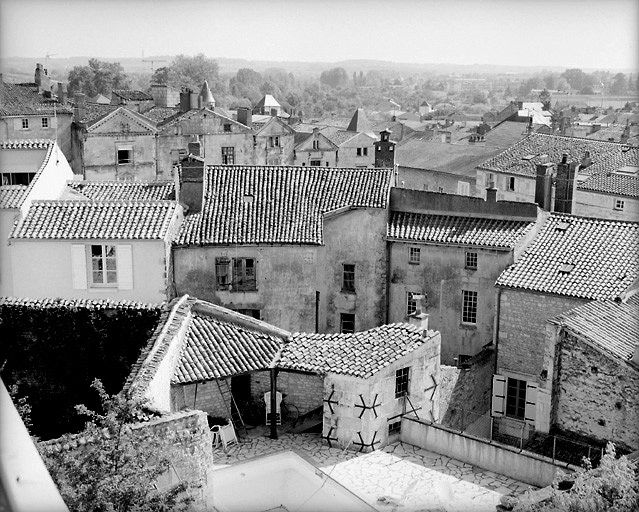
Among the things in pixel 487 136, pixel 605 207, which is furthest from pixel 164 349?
pixel 487 136

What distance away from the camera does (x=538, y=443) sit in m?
18.0

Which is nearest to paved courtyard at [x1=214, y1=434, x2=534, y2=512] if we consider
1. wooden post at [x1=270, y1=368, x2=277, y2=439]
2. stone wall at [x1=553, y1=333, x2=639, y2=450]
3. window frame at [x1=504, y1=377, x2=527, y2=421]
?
wooden post at [x1=270, y1=368, x2=277, y2=439]

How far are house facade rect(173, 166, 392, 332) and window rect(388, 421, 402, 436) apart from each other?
7.29m

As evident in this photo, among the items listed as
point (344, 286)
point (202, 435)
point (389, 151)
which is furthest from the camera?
point (389, 151)

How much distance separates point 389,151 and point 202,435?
Answer: 834 inches

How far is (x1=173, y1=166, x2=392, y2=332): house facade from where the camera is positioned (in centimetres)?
2394

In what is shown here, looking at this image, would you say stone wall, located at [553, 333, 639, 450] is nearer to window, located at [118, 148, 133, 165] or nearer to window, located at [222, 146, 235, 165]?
window, located at [118, 148, 133, 165]

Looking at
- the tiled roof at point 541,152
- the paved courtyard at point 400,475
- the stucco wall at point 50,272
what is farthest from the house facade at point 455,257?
the tiled roof at point 541,152

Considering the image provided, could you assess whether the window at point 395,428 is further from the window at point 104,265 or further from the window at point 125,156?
the window at point 125,156

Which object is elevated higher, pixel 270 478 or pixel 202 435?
pixel 202 435

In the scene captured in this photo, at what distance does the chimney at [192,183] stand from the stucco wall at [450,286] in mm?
6177

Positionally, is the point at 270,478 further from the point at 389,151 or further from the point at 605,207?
the point at 605,207

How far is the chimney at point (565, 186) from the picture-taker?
2766cm

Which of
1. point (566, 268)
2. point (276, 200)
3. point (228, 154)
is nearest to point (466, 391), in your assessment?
point (566, 268)
